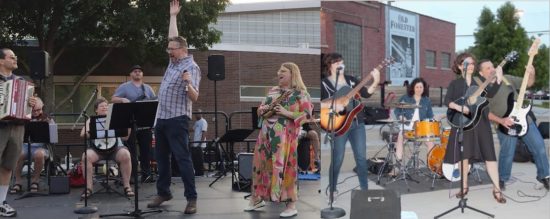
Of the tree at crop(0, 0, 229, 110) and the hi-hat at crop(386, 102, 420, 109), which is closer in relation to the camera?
the hi-hat at crop(386, 102, 420, 109)

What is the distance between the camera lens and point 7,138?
14.8 ft

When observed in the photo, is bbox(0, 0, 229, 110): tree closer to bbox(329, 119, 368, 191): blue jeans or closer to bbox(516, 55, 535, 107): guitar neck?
bbox(329, 119, 368, 191): blue jeans

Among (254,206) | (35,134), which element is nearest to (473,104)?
(254,206)

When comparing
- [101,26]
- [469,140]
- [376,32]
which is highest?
[101,26]

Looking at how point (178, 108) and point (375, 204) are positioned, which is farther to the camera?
point (178, 108)

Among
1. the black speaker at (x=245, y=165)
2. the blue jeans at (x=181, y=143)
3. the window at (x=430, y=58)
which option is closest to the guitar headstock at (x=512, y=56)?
the window at (x=430, y=58)

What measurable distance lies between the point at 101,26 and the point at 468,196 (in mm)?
6149

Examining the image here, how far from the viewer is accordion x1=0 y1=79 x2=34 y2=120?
4.35 metres

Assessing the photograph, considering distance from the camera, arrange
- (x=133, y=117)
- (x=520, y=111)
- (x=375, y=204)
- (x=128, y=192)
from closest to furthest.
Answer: (x=375, y=204) < (x=520, y=111) < (x=133, y=117) < (x=128, y=192)

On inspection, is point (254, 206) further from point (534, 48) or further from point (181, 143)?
point (534, 48)

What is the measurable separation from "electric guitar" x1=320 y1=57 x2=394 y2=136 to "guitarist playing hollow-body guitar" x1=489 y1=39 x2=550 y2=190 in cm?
90

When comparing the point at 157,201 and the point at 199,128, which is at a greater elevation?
the point at 199,128

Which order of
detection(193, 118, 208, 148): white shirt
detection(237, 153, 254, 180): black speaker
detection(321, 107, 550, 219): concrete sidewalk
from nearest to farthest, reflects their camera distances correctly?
detection(321, 107, 550, 219): concrete sidewalk → detection(237, 153, 254, 180): black speaker → detection(193, 118, 208, 148): white shirt

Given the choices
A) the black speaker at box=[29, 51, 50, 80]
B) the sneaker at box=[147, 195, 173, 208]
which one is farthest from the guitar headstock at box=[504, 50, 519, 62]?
the black speaker at box=[29, 51, 50, 80]
